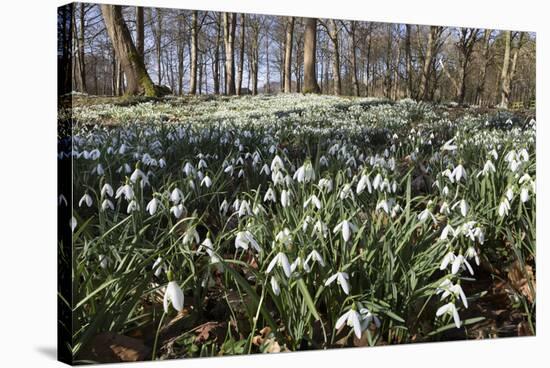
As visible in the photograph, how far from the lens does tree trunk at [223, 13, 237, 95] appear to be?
3.93 m

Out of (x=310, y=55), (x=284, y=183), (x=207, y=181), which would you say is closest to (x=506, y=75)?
(x=310, y=55)

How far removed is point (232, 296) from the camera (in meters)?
3.67

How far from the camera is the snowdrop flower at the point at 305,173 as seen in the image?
3.86 metres

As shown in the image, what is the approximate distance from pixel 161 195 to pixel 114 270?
489 mm

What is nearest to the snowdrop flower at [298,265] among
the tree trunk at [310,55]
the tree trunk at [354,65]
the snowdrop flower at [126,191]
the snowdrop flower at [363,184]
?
the snowdrop flower at [363,184]

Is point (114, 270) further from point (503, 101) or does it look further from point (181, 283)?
point (503, 101)

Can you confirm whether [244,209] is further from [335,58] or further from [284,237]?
[335,58]

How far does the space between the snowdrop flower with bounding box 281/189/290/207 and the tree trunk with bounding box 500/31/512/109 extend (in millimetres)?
1816

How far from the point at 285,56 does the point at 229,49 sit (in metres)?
0.36

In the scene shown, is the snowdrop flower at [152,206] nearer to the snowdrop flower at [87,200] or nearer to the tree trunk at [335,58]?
the snowdrop flower at [87,200]

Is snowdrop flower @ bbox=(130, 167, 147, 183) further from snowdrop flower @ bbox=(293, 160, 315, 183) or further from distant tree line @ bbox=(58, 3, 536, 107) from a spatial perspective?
snowdrop flower @ bbox=(293, 160, 315, 183)

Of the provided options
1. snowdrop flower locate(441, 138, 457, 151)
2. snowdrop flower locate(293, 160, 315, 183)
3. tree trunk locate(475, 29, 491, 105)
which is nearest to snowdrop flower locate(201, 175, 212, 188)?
snowdrop flower locate(293, 160, 315, 183)

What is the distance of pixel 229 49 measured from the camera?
13.0 ft

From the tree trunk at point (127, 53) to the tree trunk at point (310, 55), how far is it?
3.20 ft
